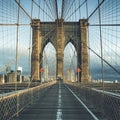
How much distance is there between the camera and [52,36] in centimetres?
9069

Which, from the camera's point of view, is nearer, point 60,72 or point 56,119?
point 56,119

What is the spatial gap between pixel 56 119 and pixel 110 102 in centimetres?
209

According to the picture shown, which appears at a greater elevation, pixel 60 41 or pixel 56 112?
pixel 60 41

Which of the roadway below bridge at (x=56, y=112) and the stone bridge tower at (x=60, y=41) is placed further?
the stone bridge tower at (x=60, y=41)

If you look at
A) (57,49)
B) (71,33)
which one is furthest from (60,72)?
(71,33)

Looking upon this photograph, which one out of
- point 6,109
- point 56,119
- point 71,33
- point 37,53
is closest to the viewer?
point 6,109

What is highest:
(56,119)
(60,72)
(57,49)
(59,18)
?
(59,18)

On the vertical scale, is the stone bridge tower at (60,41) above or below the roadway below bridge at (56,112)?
above

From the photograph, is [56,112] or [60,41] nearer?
[56,112]

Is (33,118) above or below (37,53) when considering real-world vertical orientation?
below

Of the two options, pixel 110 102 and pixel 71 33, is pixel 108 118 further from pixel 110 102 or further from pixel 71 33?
pixel 71 33

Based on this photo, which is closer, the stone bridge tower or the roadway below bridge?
the roadway below bridge

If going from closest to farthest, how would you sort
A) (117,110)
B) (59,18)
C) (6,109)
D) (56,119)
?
(117,110) → (6,109) → (56,119) → (59,18)

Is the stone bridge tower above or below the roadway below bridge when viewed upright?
above
